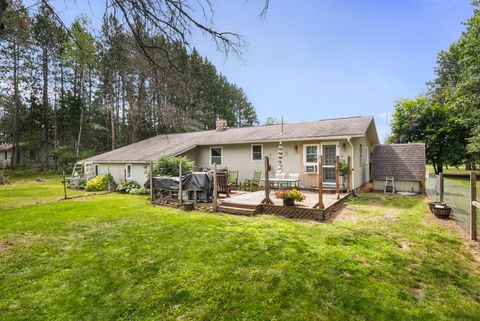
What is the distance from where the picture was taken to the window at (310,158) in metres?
11.6

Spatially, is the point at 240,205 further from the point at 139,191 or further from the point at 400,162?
the point at 400,162

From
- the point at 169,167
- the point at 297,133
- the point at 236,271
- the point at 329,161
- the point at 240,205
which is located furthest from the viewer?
the point at 297,133

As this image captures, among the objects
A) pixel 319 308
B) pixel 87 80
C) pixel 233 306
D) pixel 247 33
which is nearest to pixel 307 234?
pixel 319 308

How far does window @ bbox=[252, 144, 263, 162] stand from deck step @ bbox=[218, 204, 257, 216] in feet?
18.2

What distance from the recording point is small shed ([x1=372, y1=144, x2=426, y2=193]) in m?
11.9

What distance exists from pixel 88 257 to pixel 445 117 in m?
25.8

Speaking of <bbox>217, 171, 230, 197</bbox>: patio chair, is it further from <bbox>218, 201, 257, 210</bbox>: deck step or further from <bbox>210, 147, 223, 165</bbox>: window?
<bbox>210, 147, 223, 165</bbox>: window

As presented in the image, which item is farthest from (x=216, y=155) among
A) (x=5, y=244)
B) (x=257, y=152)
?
(x=5, y=244)

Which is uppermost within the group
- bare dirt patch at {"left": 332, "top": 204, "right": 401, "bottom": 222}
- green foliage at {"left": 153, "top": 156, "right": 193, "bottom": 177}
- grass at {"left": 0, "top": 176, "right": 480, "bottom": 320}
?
green foliage at {"left": 153, "top": 156, "right": 193, "bottom": 177}

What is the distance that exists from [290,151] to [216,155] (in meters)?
4.75

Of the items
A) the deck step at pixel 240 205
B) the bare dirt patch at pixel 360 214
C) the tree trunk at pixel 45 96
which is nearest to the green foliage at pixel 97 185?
the deck step at pixel 240 205

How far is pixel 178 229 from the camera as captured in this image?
19.7 feet

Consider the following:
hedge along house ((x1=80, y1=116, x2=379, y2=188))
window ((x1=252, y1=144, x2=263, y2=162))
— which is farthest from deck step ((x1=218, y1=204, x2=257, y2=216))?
window ((x1=252, y1=144, x2=263, y2=162))

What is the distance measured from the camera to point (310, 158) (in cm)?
1173
